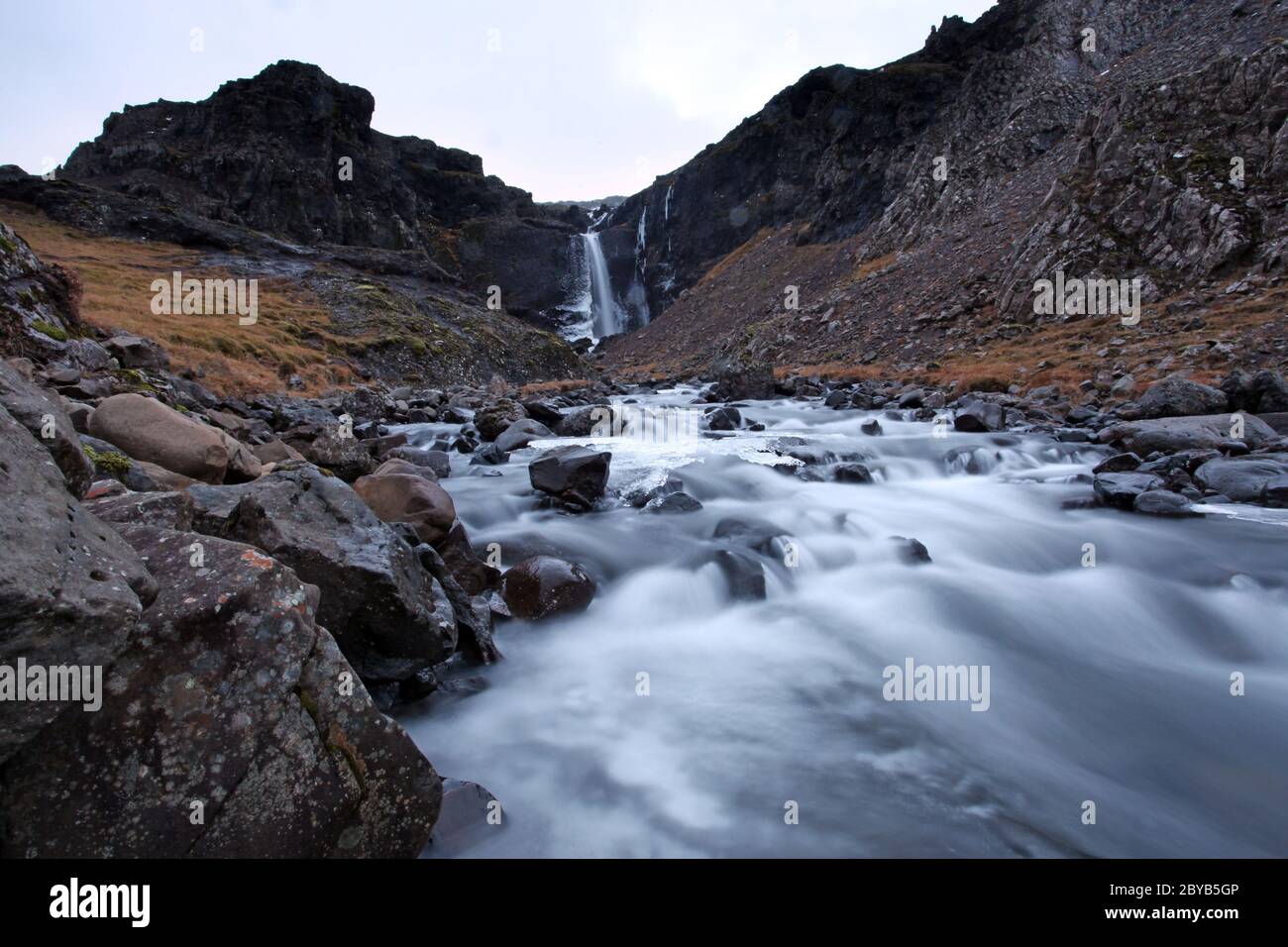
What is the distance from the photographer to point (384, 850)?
9.21 feet

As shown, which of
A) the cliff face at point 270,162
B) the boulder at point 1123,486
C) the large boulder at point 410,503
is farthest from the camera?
the cliff face at point 270,162

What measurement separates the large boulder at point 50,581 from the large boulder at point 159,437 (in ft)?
12.3

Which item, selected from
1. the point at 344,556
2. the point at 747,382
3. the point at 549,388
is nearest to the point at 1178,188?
the point at 747,382

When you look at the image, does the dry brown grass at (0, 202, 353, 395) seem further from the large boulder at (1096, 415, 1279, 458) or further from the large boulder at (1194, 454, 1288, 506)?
the large boulder at (1194, 454, 1288, 506)

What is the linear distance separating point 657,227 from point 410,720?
90.3 metres

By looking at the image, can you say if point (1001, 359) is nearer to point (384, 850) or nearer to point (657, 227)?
point (384, 850)

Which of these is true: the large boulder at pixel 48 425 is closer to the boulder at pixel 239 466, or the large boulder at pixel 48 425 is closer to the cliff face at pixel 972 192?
the boulder at pixel 239 466

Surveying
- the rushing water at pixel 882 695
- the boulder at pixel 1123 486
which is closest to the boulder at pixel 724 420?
the rushing water at pixel 882 695

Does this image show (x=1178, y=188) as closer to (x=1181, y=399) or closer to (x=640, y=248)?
(x=1181, y=399)

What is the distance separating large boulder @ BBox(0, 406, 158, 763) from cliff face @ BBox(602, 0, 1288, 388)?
2303 cm

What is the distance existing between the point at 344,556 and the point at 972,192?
45.6 m

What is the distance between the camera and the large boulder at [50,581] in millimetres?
1938
